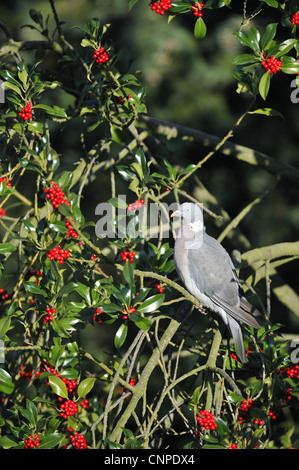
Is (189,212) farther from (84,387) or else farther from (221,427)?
(221,427)

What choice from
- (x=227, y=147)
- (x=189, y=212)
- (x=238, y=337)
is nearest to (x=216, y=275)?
(x=189, y=212)

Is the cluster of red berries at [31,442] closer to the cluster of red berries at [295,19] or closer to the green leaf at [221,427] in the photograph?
the green leaf at [221,427]

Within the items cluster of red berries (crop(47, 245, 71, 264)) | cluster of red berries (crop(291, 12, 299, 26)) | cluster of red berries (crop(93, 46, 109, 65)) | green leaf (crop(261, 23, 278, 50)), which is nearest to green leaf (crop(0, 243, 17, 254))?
cluster of red berries (crop(47, 245, 71, 264))

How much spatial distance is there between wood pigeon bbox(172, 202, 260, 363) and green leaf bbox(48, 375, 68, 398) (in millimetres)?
853

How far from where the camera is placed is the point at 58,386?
1.85 metres

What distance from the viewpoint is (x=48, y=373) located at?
1889 mm

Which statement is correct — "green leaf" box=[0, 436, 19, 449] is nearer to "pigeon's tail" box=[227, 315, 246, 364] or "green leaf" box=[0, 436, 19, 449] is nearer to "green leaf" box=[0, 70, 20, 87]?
"pigeon's tail" box=[227, 315, 246, 364]

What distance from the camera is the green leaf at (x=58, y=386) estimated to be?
184cm

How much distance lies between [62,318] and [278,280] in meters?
1.36

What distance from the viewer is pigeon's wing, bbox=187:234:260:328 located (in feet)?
8.13

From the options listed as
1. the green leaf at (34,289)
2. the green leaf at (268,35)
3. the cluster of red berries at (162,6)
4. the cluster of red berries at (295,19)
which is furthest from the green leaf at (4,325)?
the cluster of red berries at (295,19)

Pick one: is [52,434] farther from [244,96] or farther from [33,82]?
[244,96]

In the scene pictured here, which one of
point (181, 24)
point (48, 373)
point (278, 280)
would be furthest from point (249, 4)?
point (48, 373)

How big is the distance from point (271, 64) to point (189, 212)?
0.93 metres
